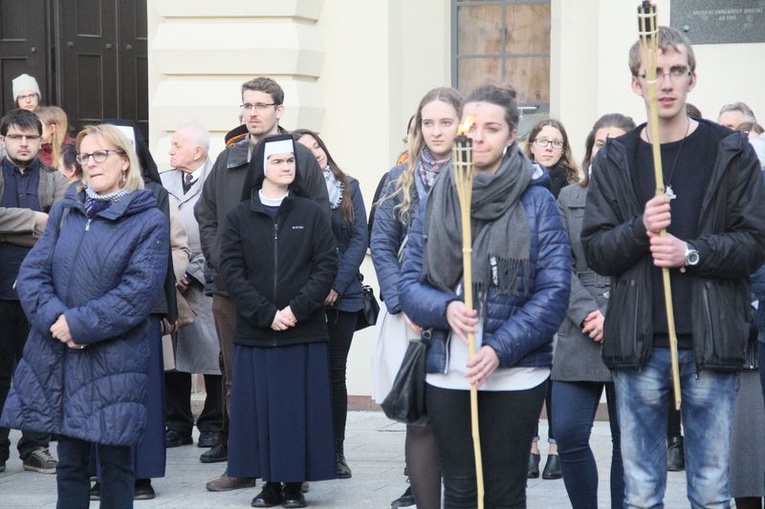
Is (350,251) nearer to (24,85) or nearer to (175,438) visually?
(175,438)

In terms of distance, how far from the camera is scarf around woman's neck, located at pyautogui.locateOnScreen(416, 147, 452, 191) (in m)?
6.46

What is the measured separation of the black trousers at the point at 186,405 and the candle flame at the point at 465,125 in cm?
461

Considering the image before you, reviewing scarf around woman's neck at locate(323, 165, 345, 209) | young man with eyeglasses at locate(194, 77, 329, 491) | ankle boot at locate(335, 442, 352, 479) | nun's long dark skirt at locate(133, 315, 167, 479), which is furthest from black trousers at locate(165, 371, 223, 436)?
scarf around woman's neck at locate(323, 165, 345, 209)

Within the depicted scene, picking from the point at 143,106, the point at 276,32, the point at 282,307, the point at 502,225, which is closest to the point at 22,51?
the point at 143,106

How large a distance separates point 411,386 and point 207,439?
4296 mm

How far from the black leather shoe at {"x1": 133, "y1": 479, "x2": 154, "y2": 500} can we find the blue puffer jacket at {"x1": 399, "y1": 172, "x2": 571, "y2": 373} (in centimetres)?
299

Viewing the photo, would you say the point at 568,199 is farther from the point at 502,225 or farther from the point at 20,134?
the point at 20,134

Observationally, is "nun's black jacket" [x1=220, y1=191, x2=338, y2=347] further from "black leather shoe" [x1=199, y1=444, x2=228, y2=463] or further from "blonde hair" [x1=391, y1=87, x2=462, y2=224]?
"black leather shoe" [x1=199, y1=444, x2=228, y2=463]

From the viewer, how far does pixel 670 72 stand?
4.96 m

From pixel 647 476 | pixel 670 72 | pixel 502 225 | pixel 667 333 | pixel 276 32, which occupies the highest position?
pixel 276 32

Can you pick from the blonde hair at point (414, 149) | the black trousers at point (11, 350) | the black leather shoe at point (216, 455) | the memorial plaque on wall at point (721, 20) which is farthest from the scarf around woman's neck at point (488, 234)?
the memorial plaque on wall at point (721, 20)

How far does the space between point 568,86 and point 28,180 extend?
142 inches

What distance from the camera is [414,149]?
663 centimetres

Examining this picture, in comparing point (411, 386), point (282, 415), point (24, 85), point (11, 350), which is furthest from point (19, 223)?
point (411, 386)
